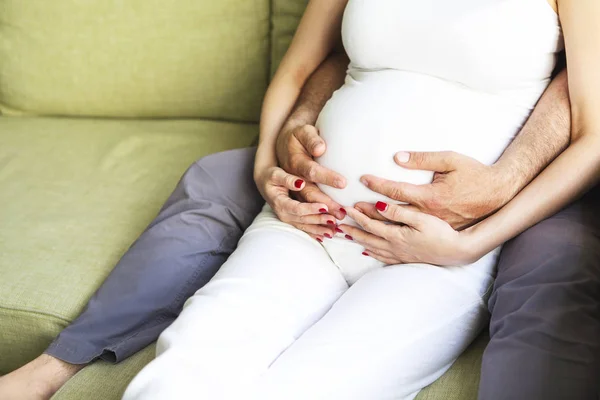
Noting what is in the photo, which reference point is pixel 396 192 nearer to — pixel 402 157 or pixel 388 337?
pixel 402 157

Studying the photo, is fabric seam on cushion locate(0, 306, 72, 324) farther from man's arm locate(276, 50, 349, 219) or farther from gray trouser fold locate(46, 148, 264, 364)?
man's arm locate(276, 50, 349, 219)

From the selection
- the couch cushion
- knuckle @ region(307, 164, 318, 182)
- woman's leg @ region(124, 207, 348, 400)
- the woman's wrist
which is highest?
knuckle @ region(307, 164, 318, 182)

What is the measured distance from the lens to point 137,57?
5.98ft

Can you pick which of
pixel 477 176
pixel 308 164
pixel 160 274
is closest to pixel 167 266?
pixel 160 274

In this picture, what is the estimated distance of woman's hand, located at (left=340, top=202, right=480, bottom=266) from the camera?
1.08 m

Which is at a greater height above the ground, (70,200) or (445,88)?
(445,88)

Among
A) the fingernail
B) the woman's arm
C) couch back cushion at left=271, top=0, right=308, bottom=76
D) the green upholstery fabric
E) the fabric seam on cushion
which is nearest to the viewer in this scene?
the green upholstery fabric

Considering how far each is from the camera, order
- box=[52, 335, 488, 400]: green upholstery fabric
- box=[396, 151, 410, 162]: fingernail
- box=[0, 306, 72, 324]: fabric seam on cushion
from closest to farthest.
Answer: box=[52, 335, 488, 400]: green upholstery fabric
box=[396, 151, 410, 162]: fingernail
box=[0, 306, 72, 324]: fabric seam on cushion

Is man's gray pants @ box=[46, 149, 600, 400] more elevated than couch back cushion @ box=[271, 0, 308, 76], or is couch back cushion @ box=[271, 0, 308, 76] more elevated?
couch back cushion @ box=[271, 0, 308, 76]

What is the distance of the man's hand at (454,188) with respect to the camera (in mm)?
1102

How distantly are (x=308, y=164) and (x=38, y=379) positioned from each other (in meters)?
0.57

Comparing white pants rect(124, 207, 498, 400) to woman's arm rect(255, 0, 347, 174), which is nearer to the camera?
white pants rect(124, 207, 498, 400)

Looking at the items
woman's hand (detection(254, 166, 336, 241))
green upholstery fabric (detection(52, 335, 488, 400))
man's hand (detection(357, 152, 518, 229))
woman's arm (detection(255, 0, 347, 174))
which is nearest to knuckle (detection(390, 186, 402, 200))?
man's hand (detection(357, 152, 518, 229))

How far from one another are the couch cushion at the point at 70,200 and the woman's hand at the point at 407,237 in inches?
20.9
